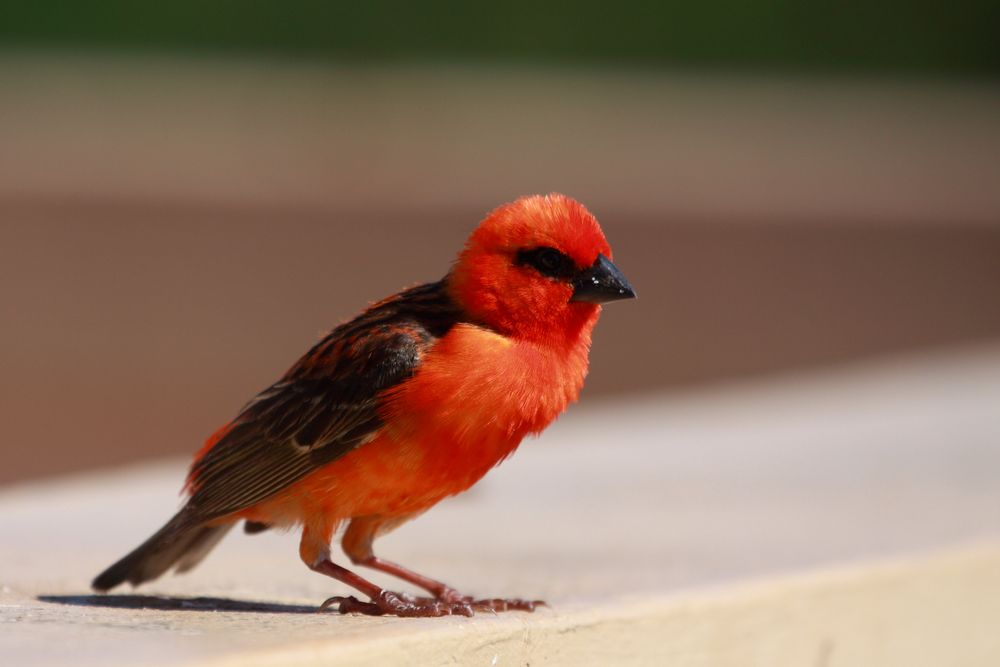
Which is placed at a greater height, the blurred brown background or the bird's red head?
Result: the blurred brown background

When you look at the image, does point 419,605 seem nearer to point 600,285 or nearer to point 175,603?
point 175,603

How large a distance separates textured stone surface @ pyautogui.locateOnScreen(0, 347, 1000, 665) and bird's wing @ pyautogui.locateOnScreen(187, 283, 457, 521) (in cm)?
28

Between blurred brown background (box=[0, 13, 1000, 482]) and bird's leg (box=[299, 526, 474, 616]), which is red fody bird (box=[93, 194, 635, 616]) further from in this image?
blurred brown background (box=[0, 13, 1000, 482])

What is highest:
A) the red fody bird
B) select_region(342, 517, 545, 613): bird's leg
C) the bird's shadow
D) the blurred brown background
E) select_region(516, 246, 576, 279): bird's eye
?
the blurred brown background

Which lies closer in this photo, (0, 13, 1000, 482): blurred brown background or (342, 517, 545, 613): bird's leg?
(342, 517, 545, 613): bird's leg

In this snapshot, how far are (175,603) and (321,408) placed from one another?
1.85 ft

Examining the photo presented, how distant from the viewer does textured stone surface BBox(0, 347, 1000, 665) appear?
11.0 ft

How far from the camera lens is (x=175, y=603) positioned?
3.82 metres

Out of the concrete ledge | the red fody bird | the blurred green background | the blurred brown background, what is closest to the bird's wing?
the red fody bird

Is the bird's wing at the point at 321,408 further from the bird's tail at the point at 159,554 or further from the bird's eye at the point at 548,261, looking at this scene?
the bird's eye at the point at 548,261

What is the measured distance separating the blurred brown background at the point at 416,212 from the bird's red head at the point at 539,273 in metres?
9.12

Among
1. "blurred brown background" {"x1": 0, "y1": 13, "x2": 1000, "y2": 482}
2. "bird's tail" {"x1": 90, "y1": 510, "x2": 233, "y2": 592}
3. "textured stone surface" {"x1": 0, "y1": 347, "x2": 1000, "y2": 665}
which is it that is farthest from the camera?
"blurred brown background" {"x1": 0, "y1": 13, "x2": 1000, "y2": 482}

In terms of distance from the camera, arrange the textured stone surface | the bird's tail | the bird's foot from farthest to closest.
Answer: the bird's tail < the bird's foot < the textured stone surface

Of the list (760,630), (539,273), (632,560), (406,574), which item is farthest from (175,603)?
(632,560)
